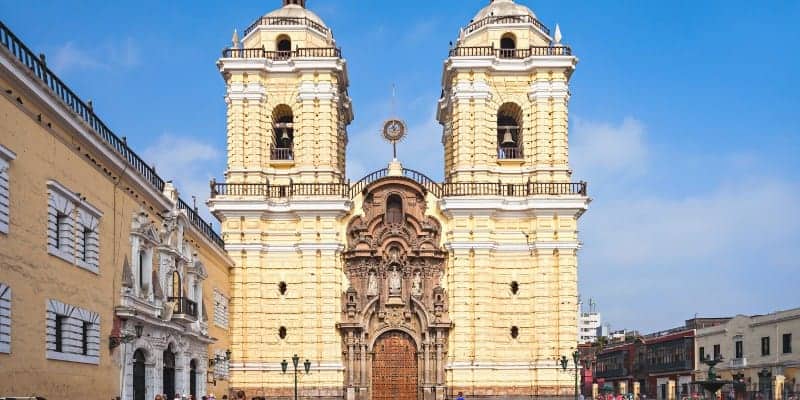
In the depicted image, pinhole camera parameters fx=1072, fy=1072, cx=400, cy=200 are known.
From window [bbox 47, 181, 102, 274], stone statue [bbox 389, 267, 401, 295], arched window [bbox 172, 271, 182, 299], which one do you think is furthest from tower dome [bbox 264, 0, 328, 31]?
window [bbox 47, 181, 102, 274]

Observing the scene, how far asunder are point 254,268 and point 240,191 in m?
3.07

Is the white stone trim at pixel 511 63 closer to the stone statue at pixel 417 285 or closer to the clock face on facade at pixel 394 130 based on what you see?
the clock face on facade at pixel 394 130

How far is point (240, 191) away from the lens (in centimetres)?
4203

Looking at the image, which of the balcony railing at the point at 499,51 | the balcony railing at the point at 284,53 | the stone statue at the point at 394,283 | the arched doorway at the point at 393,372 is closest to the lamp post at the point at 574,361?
the arched doorway at the point at 393,372

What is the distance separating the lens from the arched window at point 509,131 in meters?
43.5

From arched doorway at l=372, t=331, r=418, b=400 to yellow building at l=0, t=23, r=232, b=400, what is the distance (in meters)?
9.77

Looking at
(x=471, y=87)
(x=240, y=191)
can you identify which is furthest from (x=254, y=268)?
(x=471, y=87)

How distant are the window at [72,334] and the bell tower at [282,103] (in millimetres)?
18592

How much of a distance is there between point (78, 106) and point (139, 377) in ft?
26.8

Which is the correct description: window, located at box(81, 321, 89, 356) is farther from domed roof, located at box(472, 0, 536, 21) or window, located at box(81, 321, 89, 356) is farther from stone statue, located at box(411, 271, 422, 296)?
domed roof, located at box(472, 0, 536, 21)

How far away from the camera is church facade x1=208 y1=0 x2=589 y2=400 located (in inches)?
1623

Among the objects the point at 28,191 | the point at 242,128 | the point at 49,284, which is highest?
the point at 242,128

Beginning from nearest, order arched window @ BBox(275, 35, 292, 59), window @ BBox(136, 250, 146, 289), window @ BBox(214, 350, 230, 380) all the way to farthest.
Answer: window @ BBox(136, 250, 146, 289), window @ BBox(214, 350, 230, 380), arched window @ BBox(275, 35, 292, 59)

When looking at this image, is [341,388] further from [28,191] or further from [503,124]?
[28,191]
